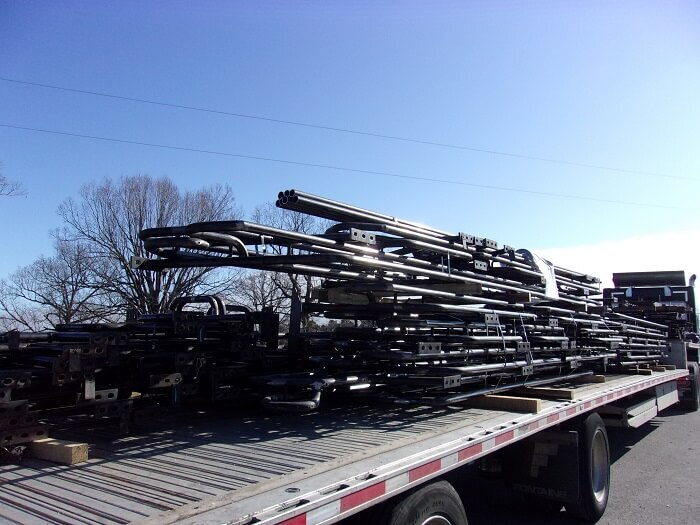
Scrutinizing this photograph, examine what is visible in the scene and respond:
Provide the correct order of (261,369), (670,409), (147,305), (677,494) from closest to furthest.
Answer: (261,369) < (677,494) < (670,409) < (147,305)

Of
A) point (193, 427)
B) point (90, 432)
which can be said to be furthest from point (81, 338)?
point (193, 427)

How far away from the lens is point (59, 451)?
3.41m

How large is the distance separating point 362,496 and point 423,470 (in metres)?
0.61

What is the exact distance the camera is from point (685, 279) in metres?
16.5

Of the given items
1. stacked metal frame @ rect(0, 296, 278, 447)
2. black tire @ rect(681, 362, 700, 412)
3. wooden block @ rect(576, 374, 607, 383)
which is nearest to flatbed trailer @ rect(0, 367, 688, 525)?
stacked metal frame @ rect(0, 296, 278, 447)

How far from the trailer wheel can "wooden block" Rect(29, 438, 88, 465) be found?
4664 millimetres

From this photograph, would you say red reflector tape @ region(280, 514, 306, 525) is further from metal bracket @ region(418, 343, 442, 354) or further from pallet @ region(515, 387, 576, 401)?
pallet @ region(515, 387, 576, 401)

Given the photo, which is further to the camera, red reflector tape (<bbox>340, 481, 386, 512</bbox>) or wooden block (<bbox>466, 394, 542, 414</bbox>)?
wooden block (<bbox>466, 394, 542, 414</bbox>)

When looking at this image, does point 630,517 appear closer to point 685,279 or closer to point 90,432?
point 90,432

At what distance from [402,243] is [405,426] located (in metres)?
1.52

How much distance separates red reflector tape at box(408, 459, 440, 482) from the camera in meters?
3.36

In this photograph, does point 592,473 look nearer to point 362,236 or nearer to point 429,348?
point 429,348

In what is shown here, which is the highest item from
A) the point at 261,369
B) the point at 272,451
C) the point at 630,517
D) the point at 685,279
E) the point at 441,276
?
the point at 685,279

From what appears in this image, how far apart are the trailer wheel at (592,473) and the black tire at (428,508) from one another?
2.67 metres
